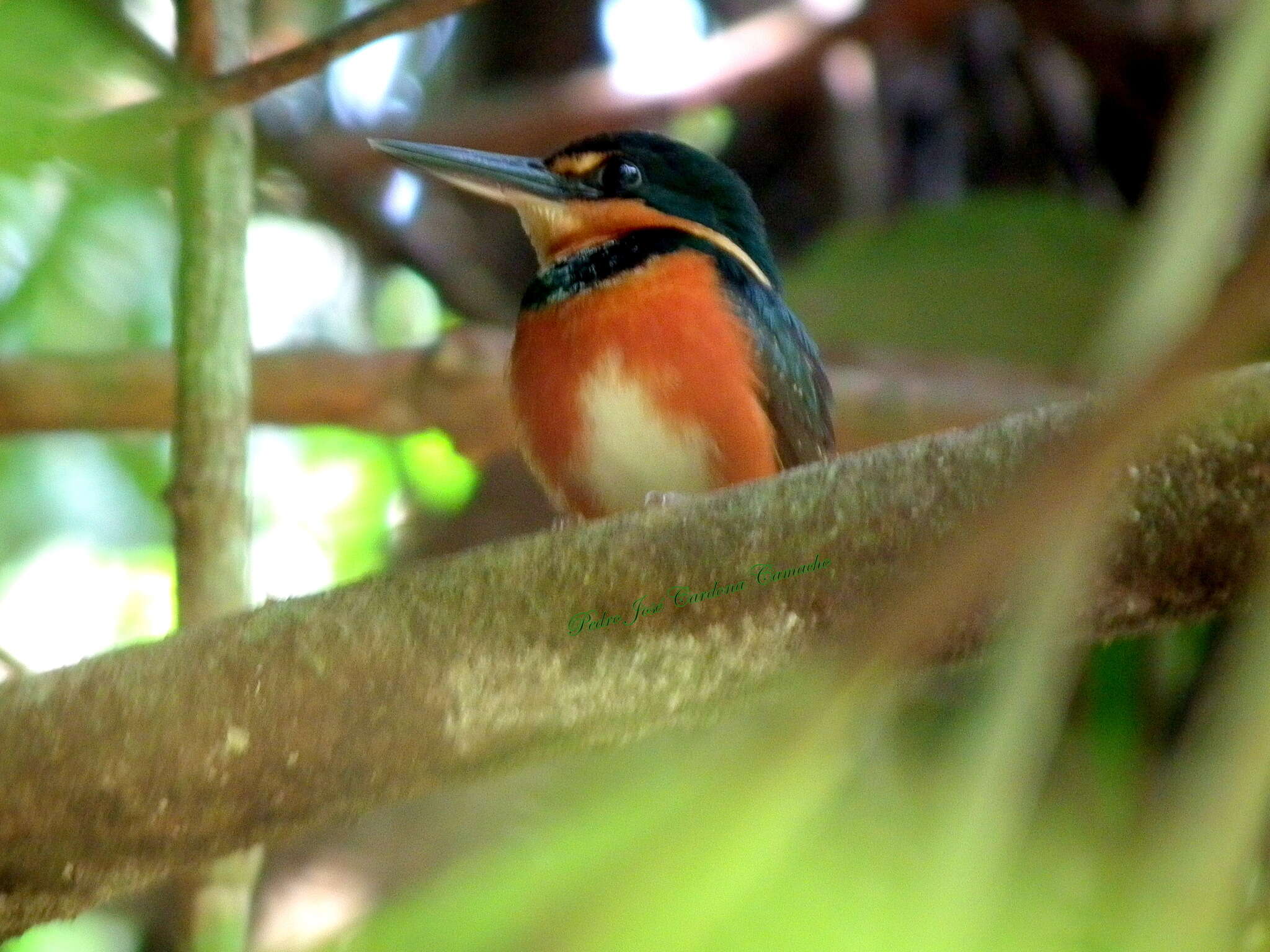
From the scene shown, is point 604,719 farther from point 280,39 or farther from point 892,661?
point 280,39

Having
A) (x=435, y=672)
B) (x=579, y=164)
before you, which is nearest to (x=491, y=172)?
(x=579, y=164)

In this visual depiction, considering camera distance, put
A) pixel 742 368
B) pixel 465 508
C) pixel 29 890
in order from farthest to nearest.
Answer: pixel 465 508
pixel 742 368
pixel 29 890

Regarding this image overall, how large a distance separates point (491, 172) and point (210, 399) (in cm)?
87

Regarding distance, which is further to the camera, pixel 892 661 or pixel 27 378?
pixel 27 378

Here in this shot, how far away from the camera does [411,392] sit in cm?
377

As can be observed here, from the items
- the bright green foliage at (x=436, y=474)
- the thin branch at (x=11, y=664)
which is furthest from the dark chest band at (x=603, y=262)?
the bright green foliage at (x=436, y=474)

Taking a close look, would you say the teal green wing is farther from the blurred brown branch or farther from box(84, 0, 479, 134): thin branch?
box(84, 0, 479, 134): thin branch

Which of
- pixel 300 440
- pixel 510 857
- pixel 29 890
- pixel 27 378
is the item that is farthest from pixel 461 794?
pixel 510 857

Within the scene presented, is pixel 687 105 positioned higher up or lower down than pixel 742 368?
higher up

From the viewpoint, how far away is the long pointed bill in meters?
3.26

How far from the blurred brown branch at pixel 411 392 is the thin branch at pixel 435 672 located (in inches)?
68.2

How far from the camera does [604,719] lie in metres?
1.95

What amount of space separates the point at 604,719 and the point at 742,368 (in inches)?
46.3

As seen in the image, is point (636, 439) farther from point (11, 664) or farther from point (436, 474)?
point (436, 474)
